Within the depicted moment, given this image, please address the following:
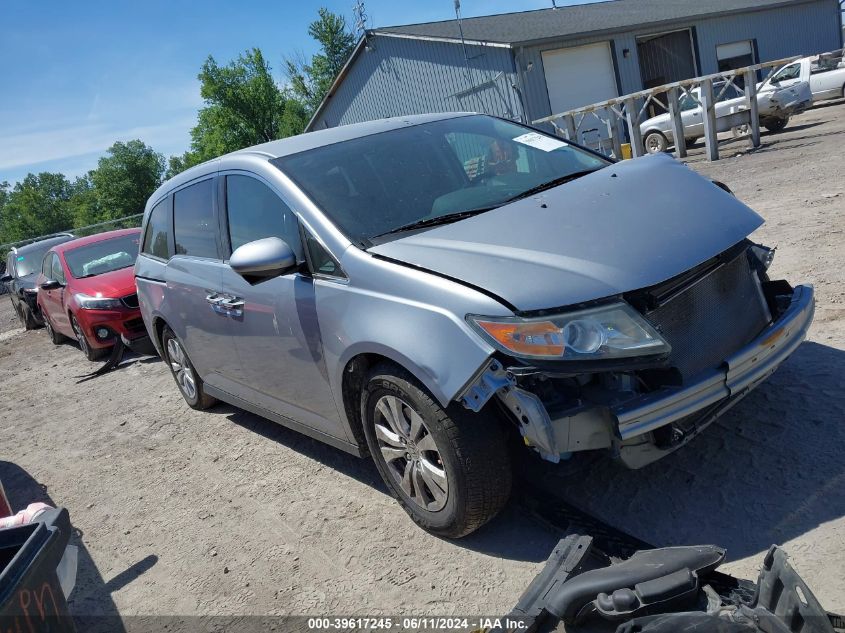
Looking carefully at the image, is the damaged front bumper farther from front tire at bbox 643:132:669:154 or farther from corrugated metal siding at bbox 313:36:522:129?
corrugated metal siding at bbox 313:36:522:129

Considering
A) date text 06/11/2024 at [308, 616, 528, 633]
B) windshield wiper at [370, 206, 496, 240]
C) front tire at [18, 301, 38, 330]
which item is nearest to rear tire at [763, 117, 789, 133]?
windshield wiper at [370, 206, 496, 240]

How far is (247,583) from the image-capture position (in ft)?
11.3

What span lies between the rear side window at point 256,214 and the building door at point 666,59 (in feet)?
93.2

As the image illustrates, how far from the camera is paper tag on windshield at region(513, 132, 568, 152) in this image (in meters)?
4.39

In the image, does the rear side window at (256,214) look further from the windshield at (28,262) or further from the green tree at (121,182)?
the green tree at (121,182)

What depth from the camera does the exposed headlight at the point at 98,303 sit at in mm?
8992

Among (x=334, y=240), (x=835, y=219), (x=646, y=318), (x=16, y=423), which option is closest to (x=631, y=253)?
(x=646, y=318)

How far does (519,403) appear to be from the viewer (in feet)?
8.86

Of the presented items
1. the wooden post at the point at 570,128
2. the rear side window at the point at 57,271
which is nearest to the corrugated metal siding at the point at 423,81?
the wooden post at the point at 570,128

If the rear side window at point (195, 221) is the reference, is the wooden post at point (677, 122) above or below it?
below

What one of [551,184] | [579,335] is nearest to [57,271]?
[551,184]

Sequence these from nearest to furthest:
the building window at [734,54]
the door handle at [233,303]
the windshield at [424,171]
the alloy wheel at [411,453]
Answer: the alloy wheel at [411,453] → the windshield at [424,171] → the door handle at [233,303] → the building window at [734,54]

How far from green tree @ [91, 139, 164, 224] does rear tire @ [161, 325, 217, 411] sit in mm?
71392

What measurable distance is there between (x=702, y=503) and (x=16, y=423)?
6985 mm
